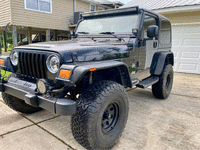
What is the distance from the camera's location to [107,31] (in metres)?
3.15

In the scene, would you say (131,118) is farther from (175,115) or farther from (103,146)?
(103,146)

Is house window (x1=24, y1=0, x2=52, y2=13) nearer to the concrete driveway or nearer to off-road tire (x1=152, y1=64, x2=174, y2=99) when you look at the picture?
the concrete driveway

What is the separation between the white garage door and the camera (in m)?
7.47

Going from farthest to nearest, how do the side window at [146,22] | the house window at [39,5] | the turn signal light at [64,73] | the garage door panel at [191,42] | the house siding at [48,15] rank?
1. the house window at [39,5]
2. the house siding at [48,15]
3. the garage door panel at [191,42]
4. the side window at [146,22]
5. the turn signal light at [64,73]

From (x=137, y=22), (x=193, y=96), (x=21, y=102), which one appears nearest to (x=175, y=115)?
(x=193, y=96)

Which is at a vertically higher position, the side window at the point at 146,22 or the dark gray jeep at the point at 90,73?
the side window at the point at 146,22

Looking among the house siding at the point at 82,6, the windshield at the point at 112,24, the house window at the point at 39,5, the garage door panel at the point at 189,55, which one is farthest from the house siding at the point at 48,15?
the garage door panel at the point at 189,55

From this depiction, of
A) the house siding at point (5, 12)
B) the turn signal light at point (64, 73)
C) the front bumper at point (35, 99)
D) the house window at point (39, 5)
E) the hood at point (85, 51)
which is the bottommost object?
the front bumper at point (35, 99)

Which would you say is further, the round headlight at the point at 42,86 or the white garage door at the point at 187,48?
the white garage door at the point at 187,48

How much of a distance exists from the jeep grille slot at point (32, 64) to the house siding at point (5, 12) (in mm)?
9391

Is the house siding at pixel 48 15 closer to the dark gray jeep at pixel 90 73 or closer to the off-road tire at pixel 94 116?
the dark gray jeep at pixel 90 73

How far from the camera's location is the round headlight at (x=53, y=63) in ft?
6.27

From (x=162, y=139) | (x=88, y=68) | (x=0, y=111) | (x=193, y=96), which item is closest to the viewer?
(x=88, y=68)

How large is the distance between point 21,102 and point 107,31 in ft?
6.75
